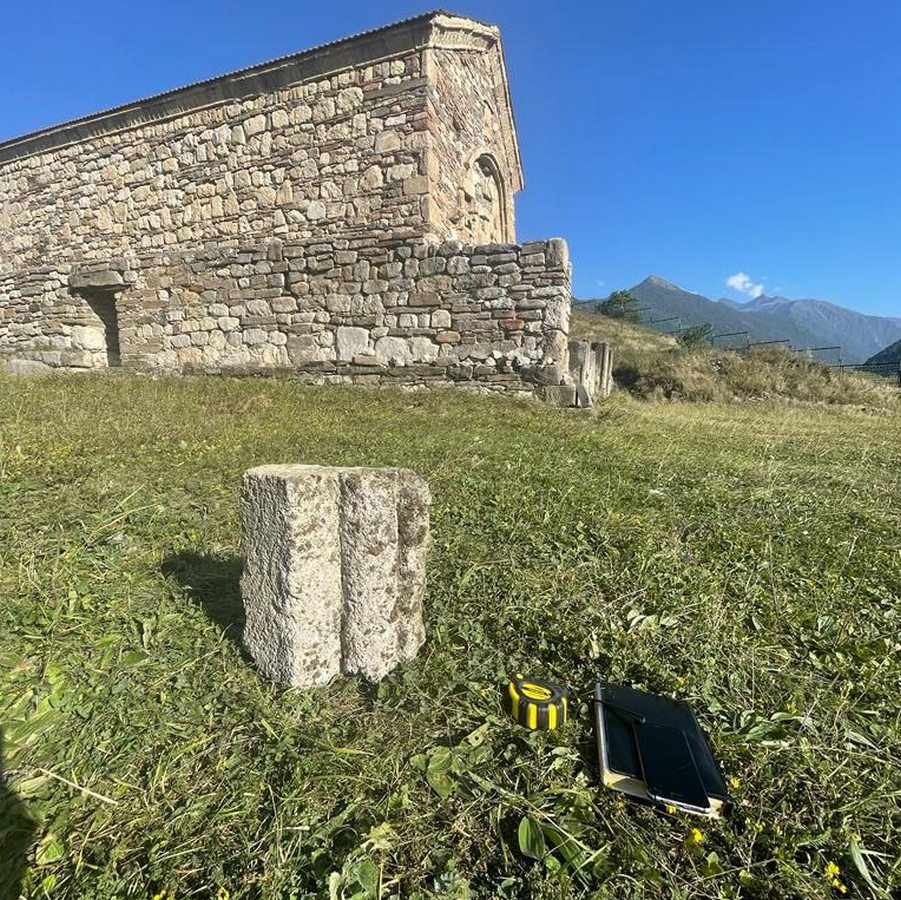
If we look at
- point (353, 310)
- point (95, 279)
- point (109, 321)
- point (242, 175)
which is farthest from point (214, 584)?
point (109, 321)

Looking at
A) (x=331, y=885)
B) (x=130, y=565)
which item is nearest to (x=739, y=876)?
(x=331, y=885)

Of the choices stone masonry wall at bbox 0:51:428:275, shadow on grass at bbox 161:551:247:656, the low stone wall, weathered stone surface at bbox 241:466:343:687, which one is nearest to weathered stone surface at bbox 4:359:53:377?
the low stone wall

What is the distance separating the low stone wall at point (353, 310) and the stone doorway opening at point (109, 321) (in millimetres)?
396

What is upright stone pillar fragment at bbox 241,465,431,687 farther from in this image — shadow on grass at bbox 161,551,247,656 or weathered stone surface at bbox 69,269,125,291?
weathered stone surface at bbox 69,269,125,291

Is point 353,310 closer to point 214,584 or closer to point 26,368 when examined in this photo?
point 214,584

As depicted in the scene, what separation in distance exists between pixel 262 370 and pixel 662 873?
9.00 m

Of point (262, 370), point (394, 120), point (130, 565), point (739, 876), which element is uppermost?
point (394, 120)

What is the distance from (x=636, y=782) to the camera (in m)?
1.66

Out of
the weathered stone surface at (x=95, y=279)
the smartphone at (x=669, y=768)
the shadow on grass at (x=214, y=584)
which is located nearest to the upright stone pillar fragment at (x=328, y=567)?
the shadow on grass at (x=214, y=584)

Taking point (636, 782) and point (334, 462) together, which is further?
point (334, 462)

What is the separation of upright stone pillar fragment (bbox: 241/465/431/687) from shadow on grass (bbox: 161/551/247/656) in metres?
0.33

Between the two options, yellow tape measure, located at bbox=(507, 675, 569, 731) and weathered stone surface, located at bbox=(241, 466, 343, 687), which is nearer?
yellow tape measure, located at bbox=(507, 675, 569, 731)

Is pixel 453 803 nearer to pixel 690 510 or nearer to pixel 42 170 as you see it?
Result: pixel 690 510

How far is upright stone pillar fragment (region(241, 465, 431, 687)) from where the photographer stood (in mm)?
2010
